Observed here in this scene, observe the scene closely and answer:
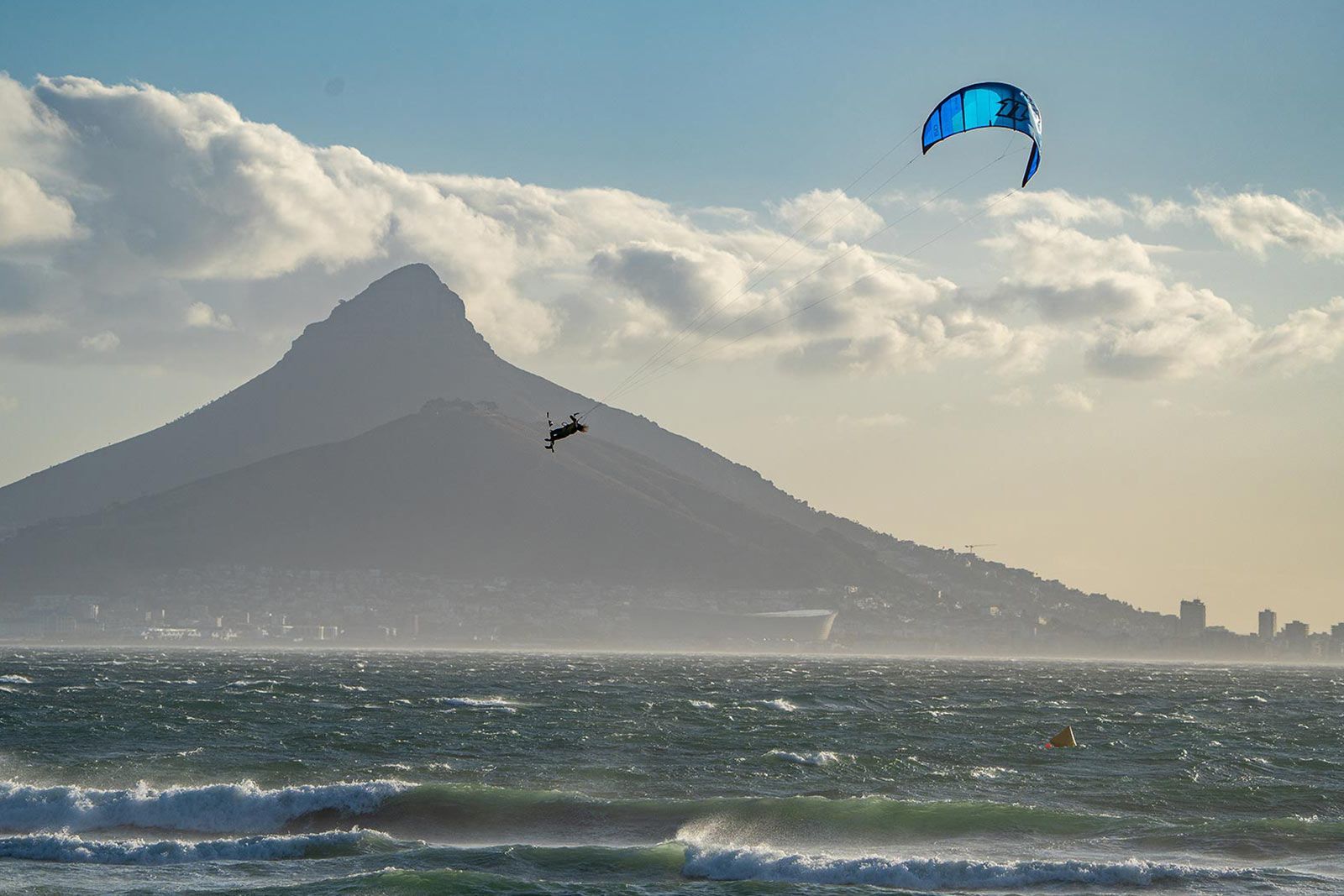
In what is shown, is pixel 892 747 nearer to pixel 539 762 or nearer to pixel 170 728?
pixel 539 762

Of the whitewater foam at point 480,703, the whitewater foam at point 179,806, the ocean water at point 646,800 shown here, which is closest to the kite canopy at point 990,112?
the ocean water at point 646,800

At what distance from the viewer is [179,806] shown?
137 feet

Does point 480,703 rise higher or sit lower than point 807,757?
higher

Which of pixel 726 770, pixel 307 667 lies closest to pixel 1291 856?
pixel 726 770

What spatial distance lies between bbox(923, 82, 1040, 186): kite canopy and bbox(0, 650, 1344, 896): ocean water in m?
21.0

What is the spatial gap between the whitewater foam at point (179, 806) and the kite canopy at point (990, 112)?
27.5 meters

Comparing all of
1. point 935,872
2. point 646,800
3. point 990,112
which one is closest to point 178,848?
point 646,800

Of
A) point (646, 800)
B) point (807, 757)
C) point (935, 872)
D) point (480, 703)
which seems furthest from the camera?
point (480, 703)

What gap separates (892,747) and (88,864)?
111ft

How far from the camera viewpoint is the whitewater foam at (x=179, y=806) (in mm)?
40594

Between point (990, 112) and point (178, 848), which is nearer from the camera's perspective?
point (178, 848)

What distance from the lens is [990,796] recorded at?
46.4 metres

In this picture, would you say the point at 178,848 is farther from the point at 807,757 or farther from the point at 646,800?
the point at 807,757

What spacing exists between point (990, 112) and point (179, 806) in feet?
108
